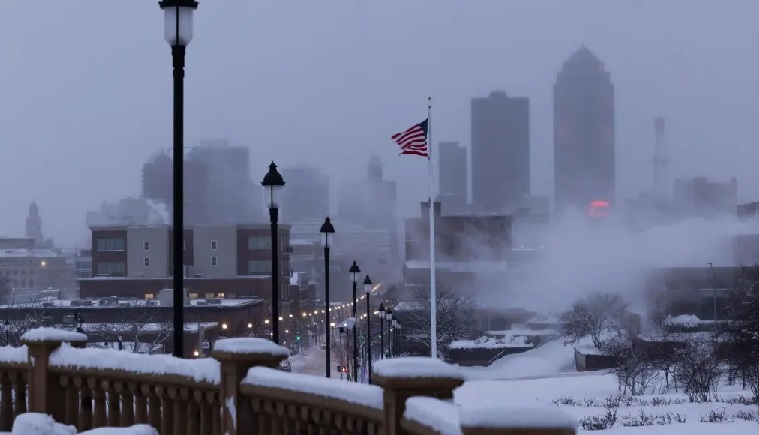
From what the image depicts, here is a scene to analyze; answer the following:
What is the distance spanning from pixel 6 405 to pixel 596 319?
289 feet

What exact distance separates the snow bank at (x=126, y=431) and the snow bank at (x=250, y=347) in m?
1.05

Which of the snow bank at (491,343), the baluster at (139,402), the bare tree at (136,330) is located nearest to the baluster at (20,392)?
the baluster at (139,402)

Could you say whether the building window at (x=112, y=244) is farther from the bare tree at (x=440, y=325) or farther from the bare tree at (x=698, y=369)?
the bare tree at (x=698, y=369)

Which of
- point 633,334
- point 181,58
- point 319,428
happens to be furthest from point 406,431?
point 633,334

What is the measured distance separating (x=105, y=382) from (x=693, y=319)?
96042 mm

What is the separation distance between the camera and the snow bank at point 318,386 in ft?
21.4

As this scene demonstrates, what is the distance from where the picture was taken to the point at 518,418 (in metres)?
4.05

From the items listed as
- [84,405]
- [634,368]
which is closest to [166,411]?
[84,405]

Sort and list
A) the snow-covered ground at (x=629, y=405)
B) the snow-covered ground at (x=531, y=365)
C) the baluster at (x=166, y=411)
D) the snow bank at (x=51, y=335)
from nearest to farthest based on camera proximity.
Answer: the baluster at (x=166, y=411), the snow bank at (x=51, y=335), the snow-covered ground at (x=629, y=405), the snow-covered ground at (x=531, y=365)

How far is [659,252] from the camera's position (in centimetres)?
16175

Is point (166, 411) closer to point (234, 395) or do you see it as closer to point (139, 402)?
point (139, 402)

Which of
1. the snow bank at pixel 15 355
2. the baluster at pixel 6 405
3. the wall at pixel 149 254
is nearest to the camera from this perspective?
the snow bank at pixel 15 355

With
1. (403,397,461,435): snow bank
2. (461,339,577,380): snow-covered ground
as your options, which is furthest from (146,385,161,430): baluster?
(461,339,577,380): snow-covered ground

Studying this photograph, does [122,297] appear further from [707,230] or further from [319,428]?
[319,428]
